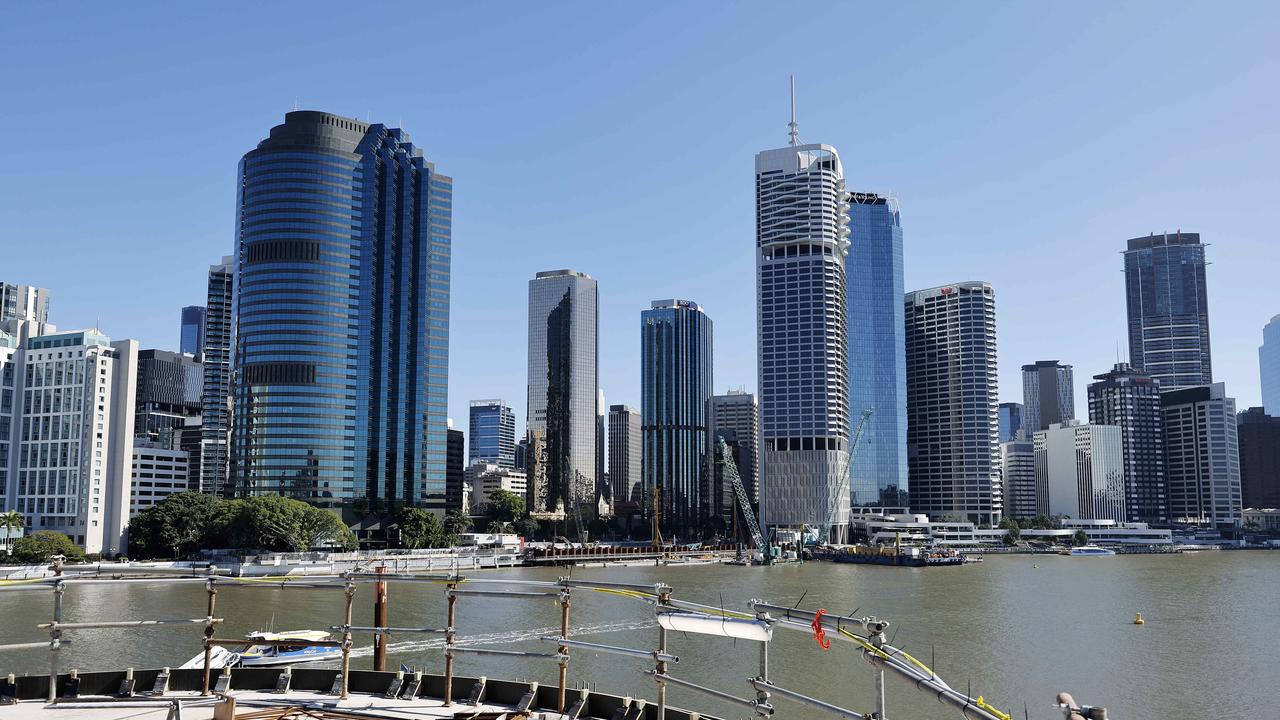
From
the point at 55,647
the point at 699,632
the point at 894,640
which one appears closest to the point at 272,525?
the point at 894,640

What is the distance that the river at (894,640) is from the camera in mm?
50344

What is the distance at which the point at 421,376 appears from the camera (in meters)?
192

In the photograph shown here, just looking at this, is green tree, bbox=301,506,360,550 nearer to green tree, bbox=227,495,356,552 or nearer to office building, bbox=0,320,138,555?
green tree, bbox=227,495,356,552

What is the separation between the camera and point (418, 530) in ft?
559

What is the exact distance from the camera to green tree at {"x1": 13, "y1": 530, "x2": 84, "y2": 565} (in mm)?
121125

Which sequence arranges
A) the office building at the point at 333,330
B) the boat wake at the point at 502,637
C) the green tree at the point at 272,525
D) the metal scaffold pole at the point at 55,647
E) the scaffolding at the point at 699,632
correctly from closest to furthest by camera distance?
1. the scaffolding at the point at 699,632
2. the metal scaffold pole at the point at 55,647
3. the boat wake at the point at 502,637
4. the green tree at the point at 272,525
5. the office building at the point at 333,330

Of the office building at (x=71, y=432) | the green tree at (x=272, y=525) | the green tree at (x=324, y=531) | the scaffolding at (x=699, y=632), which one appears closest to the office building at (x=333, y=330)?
the green tree at (x=324, y=531)

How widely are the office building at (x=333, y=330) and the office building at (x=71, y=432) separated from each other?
26.2 metres

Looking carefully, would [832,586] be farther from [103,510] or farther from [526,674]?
[103,510]

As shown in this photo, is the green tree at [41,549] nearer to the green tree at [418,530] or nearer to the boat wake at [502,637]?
the green tree at [418,530]

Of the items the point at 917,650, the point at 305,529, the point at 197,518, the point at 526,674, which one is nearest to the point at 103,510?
the point at 197,518

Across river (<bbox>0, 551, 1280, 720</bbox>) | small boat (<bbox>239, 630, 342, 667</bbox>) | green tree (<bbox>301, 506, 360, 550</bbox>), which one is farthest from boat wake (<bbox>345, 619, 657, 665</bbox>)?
green tree (<bbox>301, 506, 360, 550</bbox>)

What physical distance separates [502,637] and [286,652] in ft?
50.4

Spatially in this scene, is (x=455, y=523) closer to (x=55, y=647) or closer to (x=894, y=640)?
(x=894, y=640)
